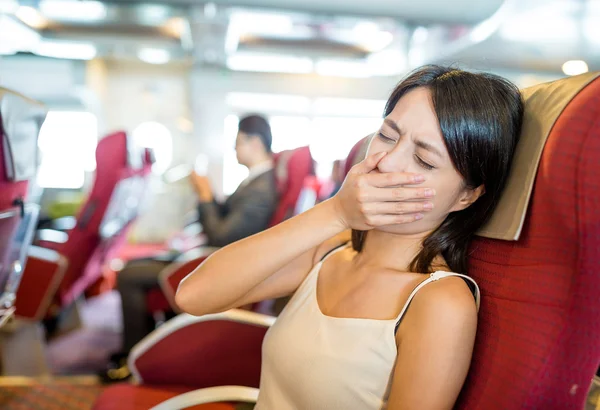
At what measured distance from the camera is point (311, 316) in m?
0.88

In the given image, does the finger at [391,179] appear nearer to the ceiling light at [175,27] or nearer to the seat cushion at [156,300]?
the seat cushion at [156,300]

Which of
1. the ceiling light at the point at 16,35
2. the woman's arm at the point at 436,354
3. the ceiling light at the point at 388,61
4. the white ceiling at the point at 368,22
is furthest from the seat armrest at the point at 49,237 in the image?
the ceiling light at the point at 388,61

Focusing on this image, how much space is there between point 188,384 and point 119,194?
1.62 metres

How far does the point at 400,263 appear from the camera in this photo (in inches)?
35.5

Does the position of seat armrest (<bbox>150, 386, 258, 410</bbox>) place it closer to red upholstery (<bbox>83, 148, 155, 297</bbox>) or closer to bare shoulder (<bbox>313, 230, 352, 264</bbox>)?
bare shoulder (<bbox>313, 230, 352, 264</bbox>)

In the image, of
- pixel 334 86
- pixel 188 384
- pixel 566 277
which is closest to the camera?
pixel 566 277

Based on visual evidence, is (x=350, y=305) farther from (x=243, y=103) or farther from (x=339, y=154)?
(x=339, y=154)

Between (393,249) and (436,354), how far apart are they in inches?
9.5

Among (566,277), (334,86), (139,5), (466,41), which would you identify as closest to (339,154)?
(334,86)

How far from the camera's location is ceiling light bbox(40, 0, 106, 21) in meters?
4.85

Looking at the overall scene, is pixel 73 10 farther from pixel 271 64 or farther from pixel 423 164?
pixel 423 164

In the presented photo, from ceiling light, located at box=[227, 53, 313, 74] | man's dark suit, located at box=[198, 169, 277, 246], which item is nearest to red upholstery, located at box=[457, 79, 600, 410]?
man's dark suit, located at box=[198, 169, 277, 246]

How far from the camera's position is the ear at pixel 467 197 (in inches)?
32.6

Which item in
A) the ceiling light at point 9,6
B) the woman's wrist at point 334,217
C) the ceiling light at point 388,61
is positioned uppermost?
the ceiling light at point 9,6
